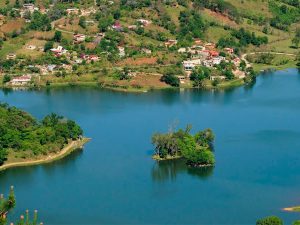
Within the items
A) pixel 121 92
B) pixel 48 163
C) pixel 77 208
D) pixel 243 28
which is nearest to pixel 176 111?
pixel 121 92

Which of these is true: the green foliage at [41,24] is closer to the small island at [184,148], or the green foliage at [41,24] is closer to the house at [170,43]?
the house at [170,43]

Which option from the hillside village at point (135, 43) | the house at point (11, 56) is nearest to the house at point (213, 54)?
the hillside village at point (135, 43)

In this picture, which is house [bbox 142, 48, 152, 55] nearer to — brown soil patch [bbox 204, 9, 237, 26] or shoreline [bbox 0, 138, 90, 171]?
brown soil patch [bbox 204, 9, 237, 26]

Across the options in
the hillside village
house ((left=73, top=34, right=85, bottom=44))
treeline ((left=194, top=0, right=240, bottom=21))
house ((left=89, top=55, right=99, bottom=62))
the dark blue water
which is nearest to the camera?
the dark blue water

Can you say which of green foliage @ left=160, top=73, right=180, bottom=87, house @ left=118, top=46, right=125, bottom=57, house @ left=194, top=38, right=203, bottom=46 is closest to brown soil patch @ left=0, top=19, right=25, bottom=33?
house @ left=118, top=46, right=125, bottom=57

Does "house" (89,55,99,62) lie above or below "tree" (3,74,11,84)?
above

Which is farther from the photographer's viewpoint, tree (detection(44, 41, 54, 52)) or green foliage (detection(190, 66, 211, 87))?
tree (detection(44, 41, 54, 52))

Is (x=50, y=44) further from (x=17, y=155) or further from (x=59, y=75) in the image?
(x=17, y=155)

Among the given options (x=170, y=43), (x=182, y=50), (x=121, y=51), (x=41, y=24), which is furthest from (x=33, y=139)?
(x=41, y=24)
